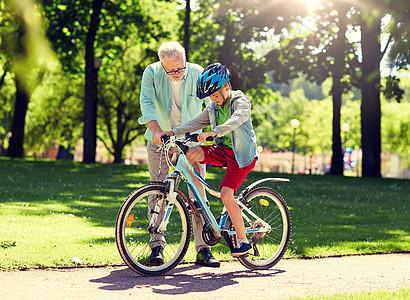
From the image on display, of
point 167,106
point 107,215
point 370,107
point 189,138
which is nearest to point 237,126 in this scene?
point 189,138

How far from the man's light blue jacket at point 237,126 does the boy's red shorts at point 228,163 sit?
0.10m

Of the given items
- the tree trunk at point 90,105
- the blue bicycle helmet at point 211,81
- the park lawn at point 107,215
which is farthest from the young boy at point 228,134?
the tree trunk at point 90,105

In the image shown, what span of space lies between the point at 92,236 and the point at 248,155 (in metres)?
2.76

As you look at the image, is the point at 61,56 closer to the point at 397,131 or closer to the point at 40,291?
the point at 40,291

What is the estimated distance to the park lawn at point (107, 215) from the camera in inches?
251

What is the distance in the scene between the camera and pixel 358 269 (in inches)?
238

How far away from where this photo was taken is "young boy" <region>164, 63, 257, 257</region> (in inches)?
209

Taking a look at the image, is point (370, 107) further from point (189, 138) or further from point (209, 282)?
point (209, 282)

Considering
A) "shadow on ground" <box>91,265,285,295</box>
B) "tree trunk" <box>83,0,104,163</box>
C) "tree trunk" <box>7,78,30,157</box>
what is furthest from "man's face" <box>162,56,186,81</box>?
"tree trunk" <box>7,78,30,157</box>

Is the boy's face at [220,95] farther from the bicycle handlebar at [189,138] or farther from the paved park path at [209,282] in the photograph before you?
the paved park path at [209,282]

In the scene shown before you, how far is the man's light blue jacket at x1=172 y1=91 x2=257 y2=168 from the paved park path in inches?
41.9

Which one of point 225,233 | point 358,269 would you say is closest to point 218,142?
point 225,233

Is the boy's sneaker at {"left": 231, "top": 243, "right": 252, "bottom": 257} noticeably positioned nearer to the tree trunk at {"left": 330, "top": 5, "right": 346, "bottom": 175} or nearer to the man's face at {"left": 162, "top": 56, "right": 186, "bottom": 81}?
the man's face at {"left": 162, "top": 56, "right": 186, "bottom": 81}

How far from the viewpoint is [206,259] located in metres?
5.92
